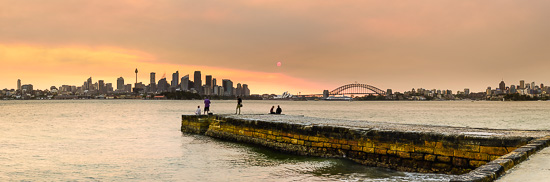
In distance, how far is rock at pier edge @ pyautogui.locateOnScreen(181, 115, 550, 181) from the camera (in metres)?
9.04

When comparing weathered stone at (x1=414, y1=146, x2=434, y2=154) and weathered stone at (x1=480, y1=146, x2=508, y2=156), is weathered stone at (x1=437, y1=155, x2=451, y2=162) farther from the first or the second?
weathered stone at (x1=480, y1=146, x2=508, y2=156)

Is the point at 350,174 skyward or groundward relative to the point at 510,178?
groundward

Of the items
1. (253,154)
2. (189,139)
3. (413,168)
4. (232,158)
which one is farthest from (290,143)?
(189,139)

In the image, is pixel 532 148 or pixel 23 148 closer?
pixel 532 148

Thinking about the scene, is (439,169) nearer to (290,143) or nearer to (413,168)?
(413,168)

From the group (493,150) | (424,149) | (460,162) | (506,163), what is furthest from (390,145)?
(506,163)

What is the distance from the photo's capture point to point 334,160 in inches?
545

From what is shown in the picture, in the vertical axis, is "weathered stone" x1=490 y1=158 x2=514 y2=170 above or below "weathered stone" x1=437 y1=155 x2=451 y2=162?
above

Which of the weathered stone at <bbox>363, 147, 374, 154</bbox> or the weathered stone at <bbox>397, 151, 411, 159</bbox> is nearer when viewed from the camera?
the weathered stone at <bbox>397, 151, 411, 159</bbox>

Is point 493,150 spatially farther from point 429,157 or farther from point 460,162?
point 429,157

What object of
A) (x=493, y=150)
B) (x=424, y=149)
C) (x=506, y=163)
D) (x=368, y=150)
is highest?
(x=506, y=163)

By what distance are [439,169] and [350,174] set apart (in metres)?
2.35

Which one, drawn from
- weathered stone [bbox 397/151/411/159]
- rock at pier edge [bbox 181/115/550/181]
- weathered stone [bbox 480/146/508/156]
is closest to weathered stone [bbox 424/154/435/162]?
rock at pier edge [bbox 181/115/550/181]

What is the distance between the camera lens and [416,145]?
11930mm
